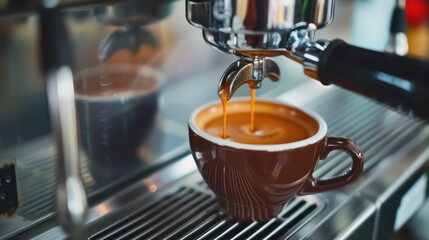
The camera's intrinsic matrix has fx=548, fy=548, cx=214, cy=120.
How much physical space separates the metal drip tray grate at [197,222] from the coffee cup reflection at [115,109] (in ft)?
0.22

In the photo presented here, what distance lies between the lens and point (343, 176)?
18.4 inches

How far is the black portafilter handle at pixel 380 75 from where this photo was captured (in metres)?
0.30

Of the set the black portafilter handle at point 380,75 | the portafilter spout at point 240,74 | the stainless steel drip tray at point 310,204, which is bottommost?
the stainless steel drip tray at point 310,204

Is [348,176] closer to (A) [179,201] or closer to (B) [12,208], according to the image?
(A) [179,201]

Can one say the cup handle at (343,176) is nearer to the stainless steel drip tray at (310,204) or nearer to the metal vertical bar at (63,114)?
the stainless steel drip tray at (310,204)

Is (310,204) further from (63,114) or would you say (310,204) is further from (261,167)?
(63,114)

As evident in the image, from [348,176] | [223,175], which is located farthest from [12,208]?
[348,176]

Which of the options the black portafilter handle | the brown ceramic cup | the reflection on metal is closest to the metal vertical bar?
the reflection on metal

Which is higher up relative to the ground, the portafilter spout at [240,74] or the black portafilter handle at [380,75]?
the black portafilter handle at [380,75]

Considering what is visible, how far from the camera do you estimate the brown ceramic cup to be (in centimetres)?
42

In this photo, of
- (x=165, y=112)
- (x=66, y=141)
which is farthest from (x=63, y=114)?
(x=165, y=112)

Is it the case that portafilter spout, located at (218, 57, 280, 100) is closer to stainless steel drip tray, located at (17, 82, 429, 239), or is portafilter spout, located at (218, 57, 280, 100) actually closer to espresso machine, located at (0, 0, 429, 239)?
espresso machine, located at (0, 0, 429, 239)

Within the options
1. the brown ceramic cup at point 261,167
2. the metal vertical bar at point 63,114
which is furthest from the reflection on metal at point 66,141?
the brown ceramic cup at point 261,167

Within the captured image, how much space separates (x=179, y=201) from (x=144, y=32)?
6.5 inches
